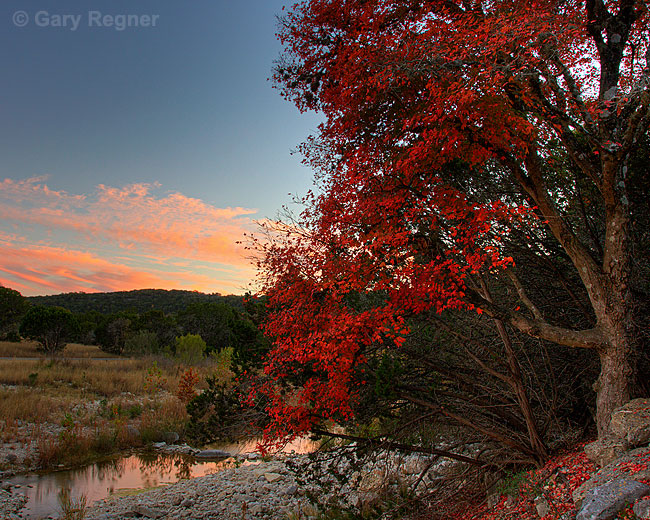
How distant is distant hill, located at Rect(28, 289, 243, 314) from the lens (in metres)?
51.6

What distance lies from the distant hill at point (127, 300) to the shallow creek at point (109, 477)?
3470 cm

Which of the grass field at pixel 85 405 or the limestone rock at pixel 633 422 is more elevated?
the limestone rock at pixel 633 422

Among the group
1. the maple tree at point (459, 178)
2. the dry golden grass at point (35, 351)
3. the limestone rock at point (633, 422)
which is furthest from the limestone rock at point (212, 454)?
the dry golden grass at point (35, 351)

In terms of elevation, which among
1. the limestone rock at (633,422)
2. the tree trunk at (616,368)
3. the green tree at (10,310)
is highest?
the green tree at (10,310)

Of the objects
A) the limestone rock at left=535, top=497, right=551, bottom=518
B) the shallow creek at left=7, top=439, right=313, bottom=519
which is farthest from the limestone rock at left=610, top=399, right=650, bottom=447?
the shallow creek at left=7, top=439, right=313, bottom=519

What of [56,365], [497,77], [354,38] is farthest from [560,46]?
[56,365]

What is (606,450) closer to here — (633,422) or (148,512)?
(633,422)

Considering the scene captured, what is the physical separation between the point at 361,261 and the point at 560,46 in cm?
399

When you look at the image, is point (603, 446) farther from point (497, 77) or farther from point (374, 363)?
point (497, 77)

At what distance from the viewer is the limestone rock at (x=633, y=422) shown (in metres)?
4.69

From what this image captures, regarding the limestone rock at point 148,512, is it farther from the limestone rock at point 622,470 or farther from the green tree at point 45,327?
the green tree at point 45,327

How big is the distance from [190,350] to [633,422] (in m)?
23.4

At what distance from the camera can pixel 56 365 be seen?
66.9 ft

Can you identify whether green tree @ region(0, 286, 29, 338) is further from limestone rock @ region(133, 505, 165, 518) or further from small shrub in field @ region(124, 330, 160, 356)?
limestone rock @ region(133, 505, 165, 518)
